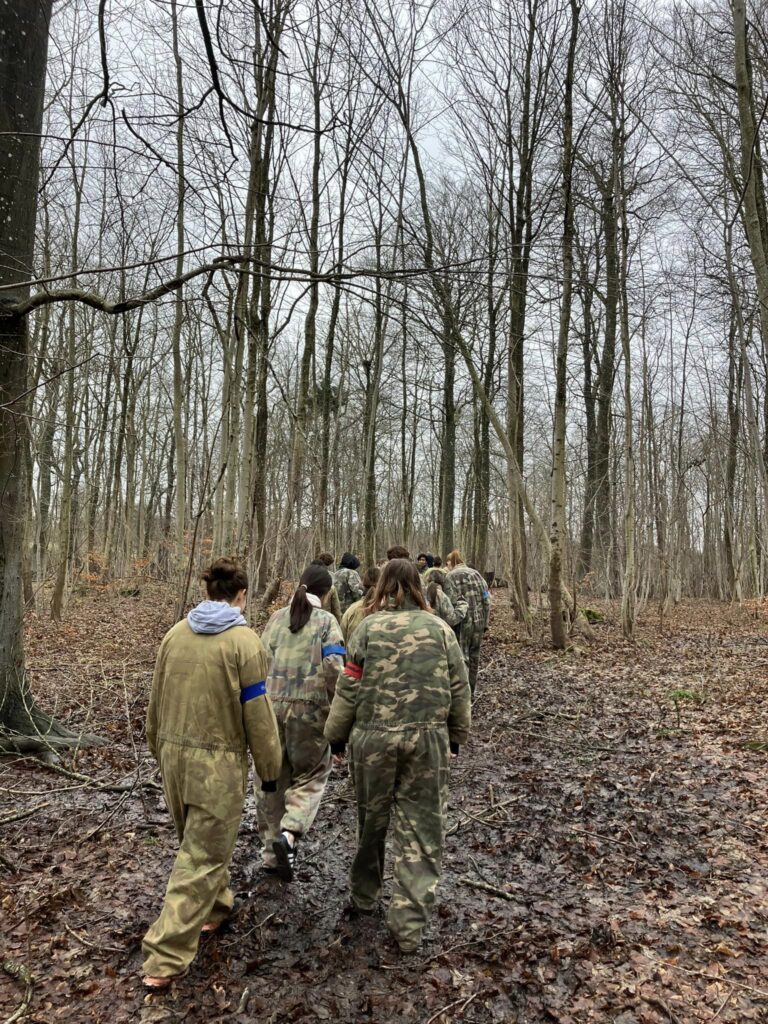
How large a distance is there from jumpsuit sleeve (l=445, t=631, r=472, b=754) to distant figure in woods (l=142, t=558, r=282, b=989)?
3.38 feet

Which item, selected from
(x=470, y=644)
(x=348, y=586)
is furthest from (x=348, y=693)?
(x=348, y=586)

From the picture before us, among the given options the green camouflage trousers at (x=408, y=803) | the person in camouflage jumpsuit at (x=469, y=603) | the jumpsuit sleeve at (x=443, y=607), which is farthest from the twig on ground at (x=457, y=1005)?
the person in camouflage jumpsuit at (x=469, y=603)

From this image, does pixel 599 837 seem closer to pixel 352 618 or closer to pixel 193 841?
pixel 352 618

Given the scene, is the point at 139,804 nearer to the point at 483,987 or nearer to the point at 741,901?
the point at 483,987

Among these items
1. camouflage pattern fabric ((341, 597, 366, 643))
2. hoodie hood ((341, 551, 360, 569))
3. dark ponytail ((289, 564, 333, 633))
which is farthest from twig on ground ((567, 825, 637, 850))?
hoodie hood ((341, 551, 360, 569))

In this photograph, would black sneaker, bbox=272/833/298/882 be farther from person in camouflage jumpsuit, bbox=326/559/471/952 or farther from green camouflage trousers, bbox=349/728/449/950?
green camouflage trousers, bbox=349/728/449/950

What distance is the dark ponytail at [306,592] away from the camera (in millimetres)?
4285

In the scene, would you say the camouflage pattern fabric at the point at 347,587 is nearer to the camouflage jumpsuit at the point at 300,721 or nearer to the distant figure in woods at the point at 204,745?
the camouflage jumpsuit at the point at 300,721

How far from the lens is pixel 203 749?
10.1 feet

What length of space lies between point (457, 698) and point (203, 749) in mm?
1420

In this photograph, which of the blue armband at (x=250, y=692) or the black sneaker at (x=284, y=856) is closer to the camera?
the blue armband at (x=250, y=692)

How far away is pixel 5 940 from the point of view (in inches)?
127

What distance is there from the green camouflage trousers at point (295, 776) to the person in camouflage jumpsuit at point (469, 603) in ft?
14.0

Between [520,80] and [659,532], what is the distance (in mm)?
12031
